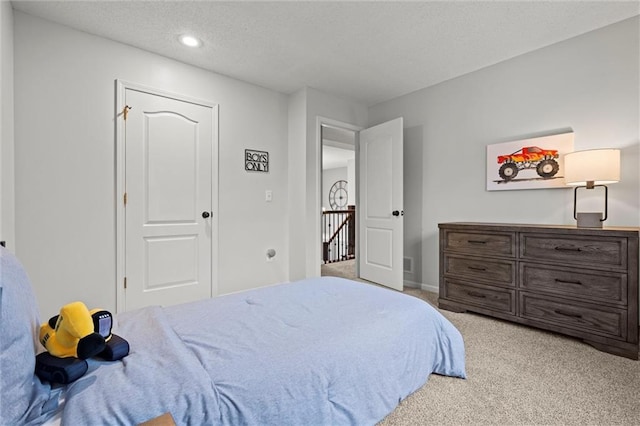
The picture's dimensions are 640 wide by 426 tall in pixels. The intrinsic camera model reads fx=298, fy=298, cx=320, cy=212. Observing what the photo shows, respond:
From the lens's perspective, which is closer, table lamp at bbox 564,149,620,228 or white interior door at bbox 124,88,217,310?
table lamp at bbox 564,149,620,228

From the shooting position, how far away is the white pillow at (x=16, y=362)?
685 mm

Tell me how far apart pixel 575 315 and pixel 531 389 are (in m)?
0.94

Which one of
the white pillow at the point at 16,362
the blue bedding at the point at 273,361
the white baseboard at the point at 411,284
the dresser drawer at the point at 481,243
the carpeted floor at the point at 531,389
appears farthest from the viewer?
the white baseboard at the point at 411,284

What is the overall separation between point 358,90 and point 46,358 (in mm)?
3696

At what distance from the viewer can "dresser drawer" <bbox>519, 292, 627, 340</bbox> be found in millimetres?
2020

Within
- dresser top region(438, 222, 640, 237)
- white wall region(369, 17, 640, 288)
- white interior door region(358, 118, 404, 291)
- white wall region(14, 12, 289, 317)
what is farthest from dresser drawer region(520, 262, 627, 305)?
white wall region(14, 12, 289, 317)

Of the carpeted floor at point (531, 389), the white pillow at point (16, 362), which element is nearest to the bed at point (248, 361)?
the white pillow at point (16, 362)

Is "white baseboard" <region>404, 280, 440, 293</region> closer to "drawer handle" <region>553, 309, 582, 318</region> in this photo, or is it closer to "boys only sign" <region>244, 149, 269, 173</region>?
"drawer handle" <region>553, 309, 582, 318</region>

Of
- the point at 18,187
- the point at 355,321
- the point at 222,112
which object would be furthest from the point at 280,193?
the point at 355,321

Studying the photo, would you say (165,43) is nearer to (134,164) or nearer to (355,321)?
(134,164)

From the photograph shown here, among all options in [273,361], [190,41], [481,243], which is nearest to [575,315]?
[481,243]

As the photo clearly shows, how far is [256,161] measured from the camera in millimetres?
3521

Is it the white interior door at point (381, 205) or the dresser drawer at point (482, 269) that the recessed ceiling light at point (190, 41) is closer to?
the white interior door at point (381, 205)

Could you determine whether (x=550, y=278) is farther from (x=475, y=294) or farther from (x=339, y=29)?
(x=339, y=29)
